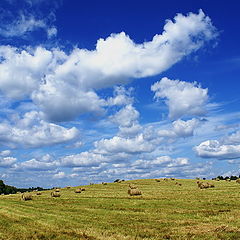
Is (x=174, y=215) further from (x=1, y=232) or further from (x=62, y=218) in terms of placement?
(x=1, y=232)

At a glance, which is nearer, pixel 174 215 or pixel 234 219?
pixel 234 219

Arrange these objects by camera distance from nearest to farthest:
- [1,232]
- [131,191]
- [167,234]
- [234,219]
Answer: [167,234] < [1,232] < [234,219] < [131,191]

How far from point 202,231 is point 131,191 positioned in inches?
848

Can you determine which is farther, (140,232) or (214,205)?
(214,205)

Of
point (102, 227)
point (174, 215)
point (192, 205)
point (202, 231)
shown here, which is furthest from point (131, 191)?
point (202, 231)

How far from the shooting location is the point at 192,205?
82.0ft

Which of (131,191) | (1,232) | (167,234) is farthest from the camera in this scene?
(131,191)

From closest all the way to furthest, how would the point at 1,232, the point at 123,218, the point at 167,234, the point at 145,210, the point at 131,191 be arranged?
the point at 167,234, the point at 1,232, the point at 123,218, the point at 145,210, the point at 131,191

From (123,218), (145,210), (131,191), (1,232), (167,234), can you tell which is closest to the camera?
(167,234)

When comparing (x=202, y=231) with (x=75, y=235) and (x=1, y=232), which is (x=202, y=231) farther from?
(x=1, y=232)

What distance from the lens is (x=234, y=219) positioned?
18.0 meters

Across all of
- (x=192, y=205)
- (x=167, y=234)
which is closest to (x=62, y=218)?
(x=167, y=234)

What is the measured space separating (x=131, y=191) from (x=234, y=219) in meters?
19.4

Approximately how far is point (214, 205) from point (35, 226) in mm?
13215
